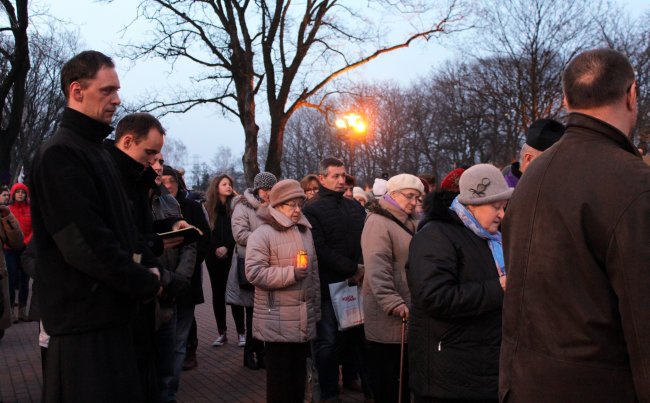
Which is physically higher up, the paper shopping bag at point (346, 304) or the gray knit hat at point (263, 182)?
the gray knit hat at point (263, 182)

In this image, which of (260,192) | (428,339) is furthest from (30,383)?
(428,339)

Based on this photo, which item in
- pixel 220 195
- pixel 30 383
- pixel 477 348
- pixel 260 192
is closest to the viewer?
→ pixel 477 348

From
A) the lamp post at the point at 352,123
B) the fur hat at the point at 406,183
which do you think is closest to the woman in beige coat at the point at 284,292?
the fur hat at the point at 406,183

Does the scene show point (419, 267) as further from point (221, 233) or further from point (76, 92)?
point (221, 233)

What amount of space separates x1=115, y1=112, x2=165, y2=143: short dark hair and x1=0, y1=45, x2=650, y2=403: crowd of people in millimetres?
12

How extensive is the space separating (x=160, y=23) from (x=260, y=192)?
15303 millimetres

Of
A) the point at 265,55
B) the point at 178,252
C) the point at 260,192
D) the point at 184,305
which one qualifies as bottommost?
the point at 184,305

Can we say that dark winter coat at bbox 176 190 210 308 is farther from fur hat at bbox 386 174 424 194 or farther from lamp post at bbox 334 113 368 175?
lamp post at bbox 334 113 368 175

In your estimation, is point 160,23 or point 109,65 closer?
point 109,65

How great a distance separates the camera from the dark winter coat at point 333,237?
636cm

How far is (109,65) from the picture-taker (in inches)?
124

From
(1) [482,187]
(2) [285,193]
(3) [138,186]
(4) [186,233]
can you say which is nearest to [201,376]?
(2) [285,193]

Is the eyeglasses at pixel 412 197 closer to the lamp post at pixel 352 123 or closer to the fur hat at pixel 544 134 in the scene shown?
the fur hat at pixel 544 134

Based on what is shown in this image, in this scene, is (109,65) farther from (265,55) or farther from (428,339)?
(265,55)
